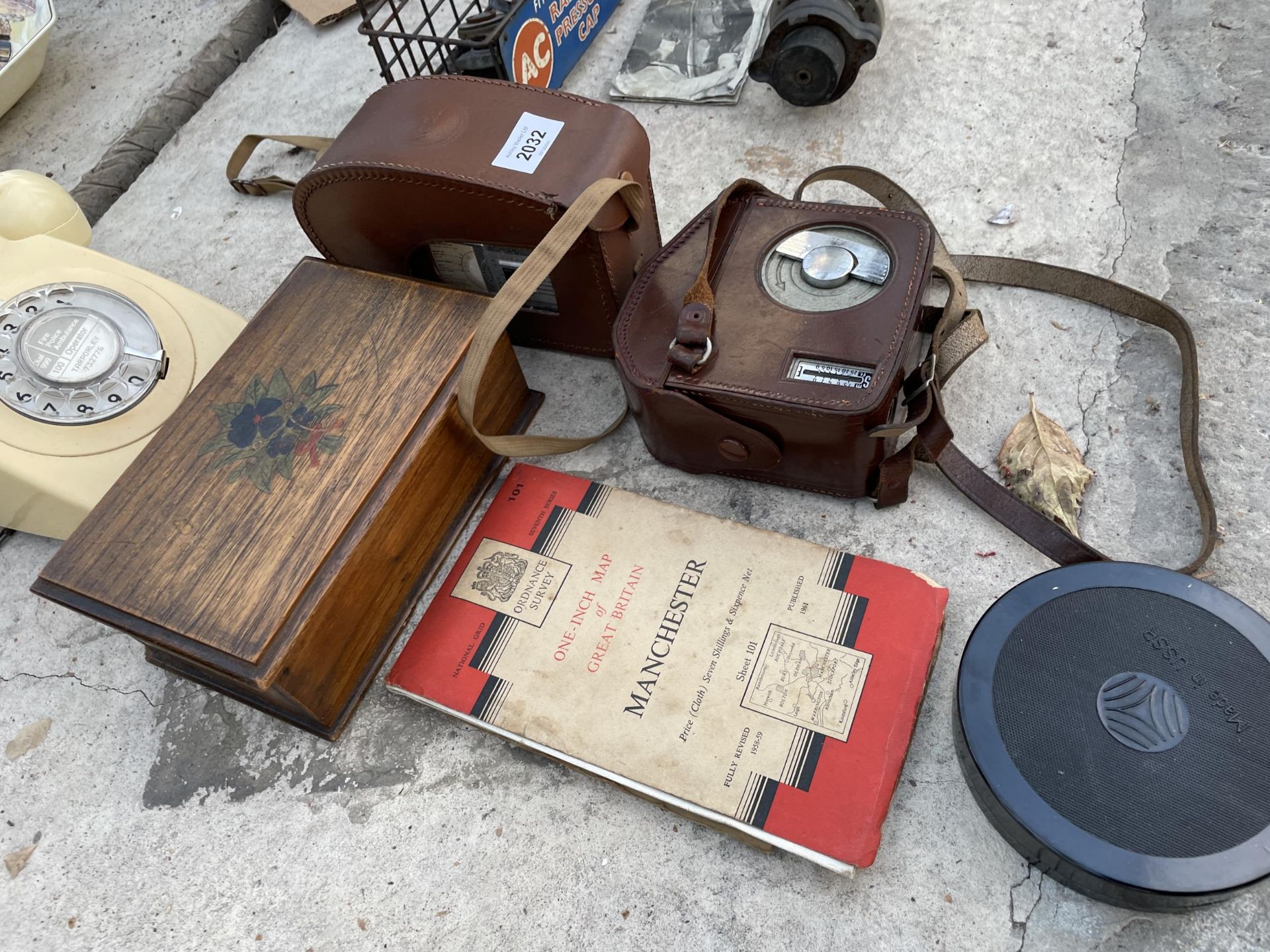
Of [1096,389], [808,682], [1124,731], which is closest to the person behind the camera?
[1124,731]

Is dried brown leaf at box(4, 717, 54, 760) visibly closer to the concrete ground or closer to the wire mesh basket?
the concrete ground

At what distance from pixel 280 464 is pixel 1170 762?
117 cm

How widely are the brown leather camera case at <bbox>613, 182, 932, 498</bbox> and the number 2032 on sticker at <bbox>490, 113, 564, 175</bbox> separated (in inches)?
9.3

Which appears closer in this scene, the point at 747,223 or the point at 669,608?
the point at 669,608

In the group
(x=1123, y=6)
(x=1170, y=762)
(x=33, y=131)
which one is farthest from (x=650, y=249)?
(x=33, y=131)

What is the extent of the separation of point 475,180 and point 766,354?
1.61ft

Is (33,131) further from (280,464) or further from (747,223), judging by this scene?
(747,223)

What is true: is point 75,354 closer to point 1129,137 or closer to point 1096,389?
point 1096,389

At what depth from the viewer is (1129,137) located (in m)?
1.69

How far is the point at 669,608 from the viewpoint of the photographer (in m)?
1.24

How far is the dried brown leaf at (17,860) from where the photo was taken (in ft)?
4.01

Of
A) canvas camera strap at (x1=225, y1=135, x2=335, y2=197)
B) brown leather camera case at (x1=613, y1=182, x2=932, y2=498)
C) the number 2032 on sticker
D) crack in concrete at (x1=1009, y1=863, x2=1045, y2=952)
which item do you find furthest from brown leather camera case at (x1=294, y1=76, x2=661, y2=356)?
crack in concrete at (x1=1009, y1=863, x2=1045, y2=952)

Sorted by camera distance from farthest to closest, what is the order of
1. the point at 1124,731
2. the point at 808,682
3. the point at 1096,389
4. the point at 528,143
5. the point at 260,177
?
the point at 260,177, the point at 1096,389, the point at 528,143, the point at 808,682, the point at 1124,731

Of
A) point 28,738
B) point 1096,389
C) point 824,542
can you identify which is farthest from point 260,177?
point 1096,389
